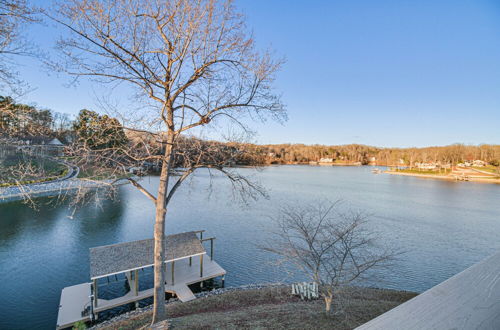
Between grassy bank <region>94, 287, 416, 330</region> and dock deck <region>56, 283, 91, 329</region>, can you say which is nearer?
grassy bank <region>94, 287, 416, 330</region>

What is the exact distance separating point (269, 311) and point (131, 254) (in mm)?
5465

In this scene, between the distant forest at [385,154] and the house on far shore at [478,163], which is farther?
the house on far shore at [478,163]

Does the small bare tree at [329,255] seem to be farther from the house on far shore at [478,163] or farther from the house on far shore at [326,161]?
the house on far shore at [326,161]

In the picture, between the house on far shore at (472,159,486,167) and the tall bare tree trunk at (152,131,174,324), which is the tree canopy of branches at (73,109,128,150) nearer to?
the tall bare tree trunk at (152,131,174,324)

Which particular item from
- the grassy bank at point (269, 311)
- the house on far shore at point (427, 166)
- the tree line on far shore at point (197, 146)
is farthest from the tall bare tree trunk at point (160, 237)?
the house on far shore at point (427, 166)

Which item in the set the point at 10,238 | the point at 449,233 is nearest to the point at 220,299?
the point at 10,238

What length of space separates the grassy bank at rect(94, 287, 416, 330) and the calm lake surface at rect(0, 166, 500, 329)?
177 centimetres

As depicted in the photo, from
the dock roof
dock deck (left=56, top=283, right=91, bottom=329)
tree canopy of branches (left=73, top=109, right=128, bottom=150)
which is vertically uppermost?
tree canopy of branches (left=73, top=109, right=128, bottom=150)

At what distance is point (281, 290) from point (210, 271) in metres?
3.18

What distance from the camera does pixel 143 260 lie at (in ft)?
31.0

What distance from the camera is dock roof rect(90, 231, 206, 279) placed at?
28.8 feet

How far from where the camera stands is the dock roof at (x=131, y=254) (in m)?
8.79

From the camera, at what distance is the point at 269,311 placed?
24.4 ft

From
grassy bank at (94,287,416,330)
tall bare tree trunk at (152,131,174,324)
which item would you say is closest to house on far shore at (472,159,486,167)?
grassy bank at (94,287,416,330)
